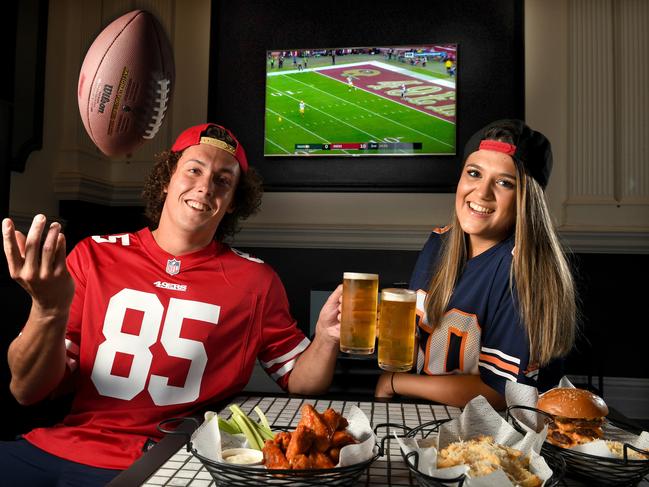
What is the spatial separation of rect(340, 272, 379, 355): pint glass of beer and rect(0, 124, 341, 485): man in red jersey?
170 mm

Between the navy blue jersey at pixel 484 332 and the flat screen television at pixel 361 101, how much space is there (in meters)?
2.24

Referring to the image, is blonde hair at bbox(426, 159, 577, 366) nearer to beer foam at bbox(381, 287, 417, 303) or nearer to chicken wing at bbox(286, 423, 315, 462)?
beer foam at bbox(381, 287, 417, 303)

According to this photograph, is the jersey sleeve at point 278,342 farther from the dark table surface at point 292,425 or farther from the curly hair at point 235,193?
the curly hair at point 235,193

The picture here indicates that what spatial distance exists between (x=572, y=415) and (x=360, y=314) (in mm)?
430

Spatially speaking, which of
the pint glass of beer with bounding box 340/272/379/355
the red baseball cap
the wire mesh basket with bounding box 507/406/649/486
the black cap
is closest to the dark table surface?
the wire mesh basket with bounding box 507/406/649/486

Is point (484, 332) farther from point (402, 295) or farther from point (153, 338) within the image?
point (153, 338)

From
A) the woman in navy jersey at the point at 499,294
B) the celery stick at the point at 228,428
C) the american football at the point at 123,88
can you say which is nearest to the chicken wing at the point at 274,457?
the celery stick at the point at 228,428

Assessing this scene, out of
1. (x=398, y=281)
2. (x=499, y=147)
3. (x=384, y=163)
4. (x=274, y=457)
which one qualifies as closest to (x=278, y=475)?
(x=274, y=457)

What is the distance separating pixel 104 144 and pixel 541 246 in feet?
4.52

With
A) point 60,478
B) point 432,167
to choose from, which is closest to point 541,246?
point 60,478

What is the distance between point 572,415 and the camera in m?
0.91

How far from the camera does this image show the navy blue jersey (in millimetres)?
1379

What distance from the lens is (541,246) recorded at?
1.46 m

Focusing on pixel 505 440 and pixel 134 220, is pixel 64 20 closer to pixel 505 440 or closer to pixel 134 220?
pixel 134 220
